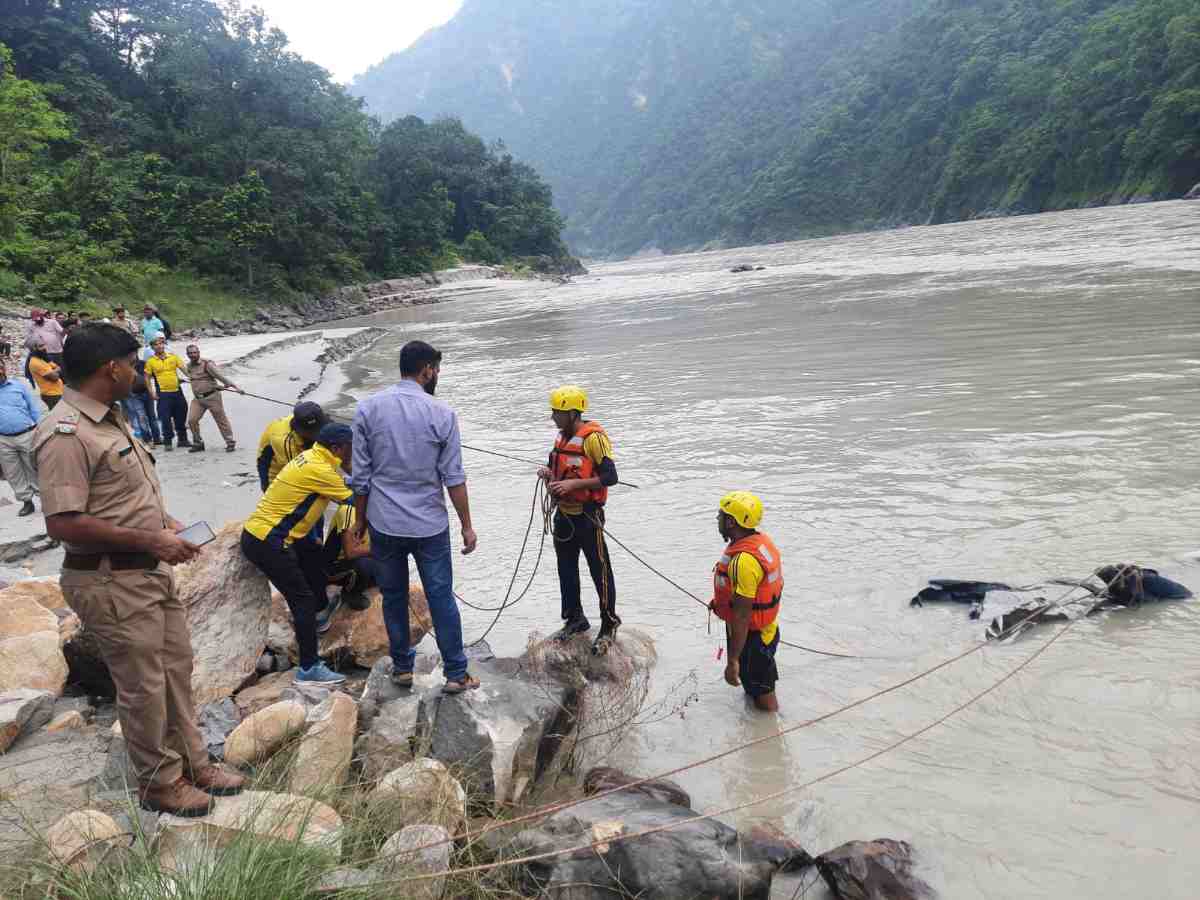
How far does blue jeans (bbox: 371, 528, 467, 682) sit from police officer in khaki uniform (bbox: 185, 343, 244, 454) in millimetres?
7762

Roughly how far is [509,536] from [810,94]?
169215 mm

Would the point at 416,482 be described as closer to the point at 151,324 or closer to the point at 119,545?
the point at 119,545

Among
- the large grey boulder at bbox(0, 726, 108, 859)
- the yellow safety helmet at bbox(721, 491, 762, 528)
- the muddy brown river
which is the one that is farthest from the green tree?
A: the yellow safety helmet at bbox(721, 491, 762, 528)

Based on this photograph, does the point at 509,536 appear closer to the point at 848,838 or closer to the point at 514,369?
the point at 848,838

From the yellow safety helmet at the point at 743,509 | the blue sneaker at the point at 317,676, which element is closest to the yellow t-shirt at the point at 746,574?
the yellow safety helmet at the point at 743,509

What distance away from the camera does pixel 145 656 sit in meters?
3.00

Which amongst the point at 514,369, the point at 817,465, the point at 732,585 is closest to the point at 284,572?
the point at 732,585

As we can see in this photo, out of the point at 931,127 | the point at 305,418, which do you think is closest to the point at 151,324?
the point at 305,418

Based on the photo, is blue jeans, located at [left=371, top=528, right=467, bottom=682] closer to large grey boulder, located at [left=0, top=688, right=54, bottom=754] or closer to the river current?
Answer: the river current

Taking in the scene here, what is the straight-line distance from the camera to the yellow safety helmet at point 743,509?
14.4 ft

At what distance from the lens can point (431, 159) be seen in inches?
2936

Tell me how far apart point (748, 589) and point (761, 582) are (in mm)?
99

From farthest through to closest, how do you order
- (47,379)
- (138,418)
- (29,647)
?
(138,418) < (47,379) < (29,647)

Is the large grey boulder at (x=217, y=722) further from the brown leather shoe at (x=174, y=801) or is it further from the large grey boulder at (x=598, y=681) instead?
the large grey boulder at (x=598, y=681)
